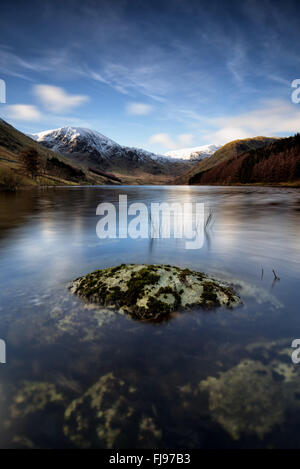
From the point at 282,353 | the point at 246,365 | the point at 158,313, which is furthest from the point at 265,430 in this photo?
the point at 158,313

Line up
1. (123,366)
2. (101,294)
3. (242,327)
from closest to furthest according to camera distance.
Answer: (123,366)
(242,327)
(101,294)

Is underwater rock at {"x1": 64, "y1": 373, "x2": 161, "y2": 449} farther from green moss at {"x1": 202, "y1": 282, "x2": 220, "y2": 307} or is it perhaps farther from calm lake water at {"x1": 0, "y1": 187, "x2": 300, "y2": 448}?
green moss at {"x1": 202, "y1": 282, "x2": 220, "y2": 307}

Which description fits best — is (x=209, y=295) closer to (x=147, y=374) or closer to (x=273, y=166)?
(x=147, y=374)

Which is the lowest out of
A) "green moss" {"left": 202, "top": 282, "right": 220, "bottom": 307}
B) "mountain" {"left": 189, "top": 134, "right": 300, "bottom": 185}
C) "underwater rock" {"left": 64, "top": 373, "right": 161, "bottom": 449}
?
"underwater rock" {"left": 64, "top": 373, "right": 161, "bottom": 449}

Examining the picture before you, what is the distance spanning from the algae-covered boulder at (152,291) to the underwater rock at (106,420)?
209 centimetres

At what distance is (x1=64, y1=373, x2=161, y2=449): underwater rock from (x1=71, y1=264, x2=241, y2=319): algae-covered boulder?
82.4 inches

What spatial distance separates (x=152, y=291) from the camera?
617 centimetres

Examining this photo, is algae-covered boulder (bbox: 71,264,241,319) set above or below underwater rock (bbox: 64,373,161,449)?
above

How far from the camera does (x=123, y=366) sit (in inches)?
162

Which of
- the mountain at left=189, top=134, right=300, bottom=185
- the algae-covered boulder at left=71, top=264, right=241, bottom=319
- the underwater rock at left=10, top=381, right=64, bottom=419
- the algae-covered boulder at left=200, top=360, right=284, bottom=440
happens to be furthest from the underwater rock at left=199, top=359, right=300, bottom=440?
the mountain at left=189, top=134, right=300, bottom=185

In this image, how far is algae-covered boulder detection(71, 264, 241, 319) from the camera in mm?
5852

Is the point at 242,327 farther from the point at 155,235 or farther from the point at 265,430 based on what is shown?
the point at 155,235

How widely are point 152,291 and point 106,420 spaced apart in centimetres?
321
